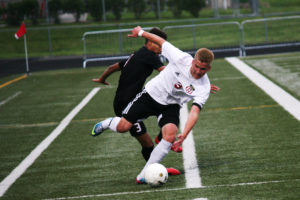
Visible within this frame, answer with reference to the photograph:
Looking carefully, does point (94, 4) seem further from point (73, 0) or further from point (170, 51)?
point (170, 51)

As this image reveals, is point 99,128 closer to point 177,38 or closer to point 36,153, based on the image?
point 36,153

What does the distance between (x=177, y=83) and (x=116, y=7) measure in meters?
32.2

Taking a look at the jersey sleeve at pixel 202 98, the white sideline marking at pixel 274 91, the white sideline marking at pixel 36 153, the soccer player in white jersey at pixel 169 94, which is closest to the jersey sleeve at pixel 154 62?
the soccer player in white jersey at pixel 169 94

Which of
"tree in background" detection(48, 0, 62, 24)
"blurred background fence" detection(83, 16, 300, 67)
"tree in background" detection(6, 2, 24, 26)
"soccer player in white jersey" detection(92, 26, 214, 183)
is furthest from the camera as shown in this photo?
"tree in background" detection(6, 2, 24, 26)

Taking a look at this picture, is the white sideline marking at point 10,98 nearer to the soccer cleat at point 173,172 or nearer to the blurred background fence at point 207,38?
the blurred background fence at point 207,38

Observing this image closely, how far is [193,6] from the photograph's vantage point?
39.1 meters

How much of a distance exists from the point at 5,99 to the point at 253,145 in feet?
30.6

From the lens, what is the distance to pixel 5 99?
16328 millimetres

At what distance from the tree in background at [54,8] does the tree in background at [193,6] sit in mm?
8282

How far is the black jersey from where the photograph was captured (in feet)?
25.6

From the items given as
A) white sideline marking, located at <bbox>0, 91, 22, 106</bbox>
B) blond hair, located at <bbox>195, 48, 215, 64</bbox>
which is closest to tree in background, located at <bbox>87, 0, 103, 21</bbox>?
white sideline marking, located at <bbox>0, 91, 22, 106</bbox>

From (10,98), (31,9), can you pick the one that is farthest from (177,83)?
(31,9)

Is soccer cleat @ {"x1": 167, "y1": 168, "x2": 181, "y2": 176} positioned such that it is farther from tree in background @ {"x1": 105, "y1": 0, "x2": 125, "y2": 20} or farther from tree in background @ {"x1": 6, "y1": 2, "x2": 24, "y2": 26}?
tree in background @ {"x1": 6, "y1": 2, "x2": 24, "y2": 26}

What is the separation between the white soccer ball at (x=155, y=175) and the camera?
677 cm
